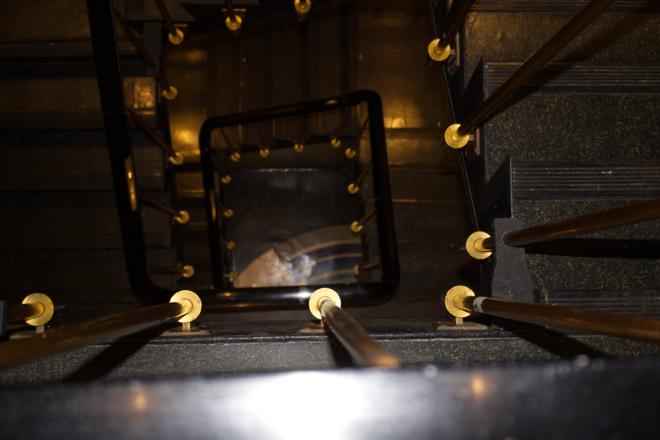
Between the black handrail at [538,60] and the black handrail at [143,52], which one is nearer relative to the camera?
the black handrail at [538,60]

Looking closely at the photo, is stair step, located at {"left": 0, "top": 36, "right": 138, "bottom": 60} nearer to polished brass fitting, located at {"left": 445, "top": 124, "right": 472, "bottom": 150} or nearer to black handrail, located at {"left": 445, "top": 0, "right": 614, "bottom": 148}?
polished brass fitting, located at {"left": 445, "top": 124, "right": 472, "bottom": 150}

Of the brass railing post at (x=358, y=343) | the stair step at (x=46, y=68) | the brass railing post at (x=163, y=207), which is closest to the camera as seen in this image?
the brass railing post at (x=358, y=343)

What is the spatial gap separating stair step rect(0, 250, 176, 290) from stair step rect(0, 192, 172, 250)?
15 cm

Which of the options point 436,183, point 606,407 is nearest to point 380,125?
point 436,183

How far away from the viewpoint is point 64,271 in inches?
113

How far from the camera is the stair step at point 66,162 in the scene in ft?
8.40

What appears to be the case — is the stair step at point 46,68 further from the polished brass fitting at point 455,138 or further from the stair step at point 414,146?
the stair step at point 414,146

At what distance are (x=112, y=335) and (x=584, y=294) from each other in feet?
3.60

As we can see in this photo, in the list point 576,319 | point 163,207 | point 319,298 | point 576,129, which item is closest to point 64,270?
point 163,207

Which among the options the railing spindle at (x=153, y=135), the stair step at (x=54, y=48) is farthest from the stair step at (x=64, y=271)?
the stair step at (x=54, y=48)

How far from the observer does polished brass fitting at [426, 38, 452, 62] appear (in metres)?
1.80

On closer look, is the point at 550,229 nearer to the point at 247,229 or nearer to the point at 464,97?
the point at 464,97

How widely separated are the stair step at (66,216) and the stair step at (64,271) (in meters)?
0.15

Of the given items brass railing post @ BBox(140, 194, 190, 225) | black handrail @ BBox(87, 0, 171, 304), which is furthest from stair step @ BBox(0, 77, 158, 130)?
black handrail @ BBox(87, 0, 171, 304)
